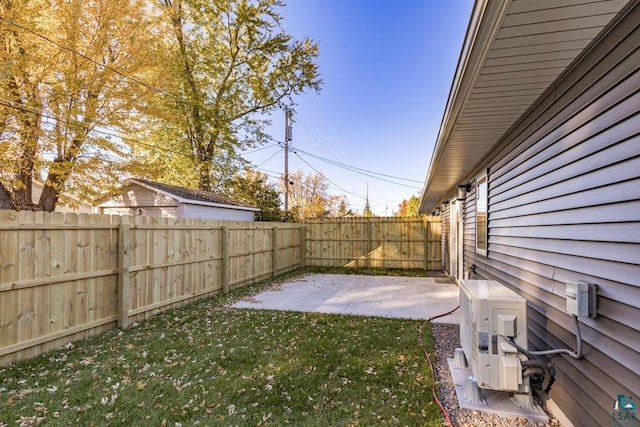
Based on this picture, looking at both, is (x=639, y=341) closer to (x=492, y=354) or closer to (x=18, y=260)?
(x=492, y=354)

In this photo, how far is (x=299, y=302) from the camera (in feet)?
20.5

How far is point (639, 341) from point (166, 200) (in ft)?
38.6

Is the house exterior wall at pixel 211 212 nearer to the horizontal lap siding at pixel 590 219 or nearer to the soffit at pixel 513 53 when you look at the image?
the soffit at pixel 513 53

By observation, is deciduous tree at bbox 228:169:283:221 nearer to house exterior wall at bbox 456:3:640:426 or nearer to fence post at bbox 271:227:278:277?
fence post at bbox 271:227:278:277

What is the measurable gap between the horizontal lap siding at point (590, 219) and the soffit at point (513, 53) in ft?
0.44

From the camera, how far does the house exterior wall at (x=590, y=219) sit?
1.67m

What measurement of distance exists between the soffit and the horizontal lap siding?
14cm

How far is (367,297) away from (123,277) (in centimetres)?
443

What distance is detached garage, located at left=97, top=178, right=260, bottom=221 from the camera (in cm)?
1094

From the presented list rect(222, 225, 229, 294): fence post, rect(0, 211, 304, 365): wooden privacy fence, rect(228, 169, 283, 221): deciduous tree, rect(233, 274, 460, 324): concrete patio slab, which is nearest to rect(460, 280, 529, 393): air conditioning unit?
rect(233, 274, 460, 324): concrete patio slab

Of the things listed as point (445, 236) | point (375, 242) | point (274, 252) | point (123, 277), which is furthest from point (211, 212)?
point (445, 236)

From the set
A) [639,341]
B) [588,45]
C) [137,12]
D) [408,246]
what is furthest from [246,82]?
[639,341]

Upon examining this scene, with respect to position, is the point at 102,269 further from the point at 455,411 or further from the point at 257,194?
the point at 257,194

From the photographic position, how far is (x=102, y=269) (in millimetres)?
4324
